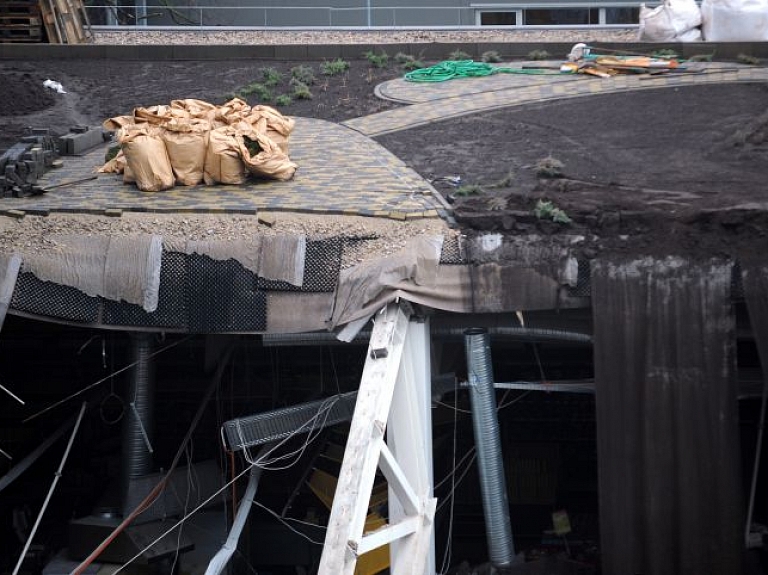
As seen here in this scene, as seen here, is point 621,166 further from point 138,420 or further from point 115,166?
point 138,420

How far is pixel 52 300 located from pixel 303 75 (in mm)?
7362

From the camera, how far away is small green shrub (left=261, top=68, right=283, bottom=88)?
15.1 metres

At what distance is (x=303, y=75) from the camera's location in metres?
15.4

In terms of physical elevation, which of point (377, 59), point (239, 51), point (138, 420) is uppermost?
point (239, 51)

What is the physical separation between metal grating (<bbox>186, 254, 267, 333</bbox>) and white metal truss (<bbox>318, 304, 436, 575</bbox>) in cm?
111

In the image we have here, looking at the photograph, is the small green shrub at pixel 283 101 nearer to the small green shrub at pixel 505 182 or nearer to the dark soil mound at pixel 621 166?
the dark soil mound at pixel 621 166

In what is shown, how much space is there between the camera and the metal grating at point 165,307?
353 inches

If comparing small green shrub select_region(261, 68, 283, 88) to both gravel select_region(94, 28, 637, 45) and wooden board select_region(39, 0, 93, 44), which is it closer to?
gravel select_region(94, 28, 637, 45)

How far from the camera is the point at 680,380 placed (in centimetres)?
834

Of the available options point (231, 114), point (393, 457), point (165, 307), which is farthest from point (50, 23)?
point (393, 457)

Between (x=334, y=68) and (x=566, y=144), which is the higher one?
(x=334, y=68)

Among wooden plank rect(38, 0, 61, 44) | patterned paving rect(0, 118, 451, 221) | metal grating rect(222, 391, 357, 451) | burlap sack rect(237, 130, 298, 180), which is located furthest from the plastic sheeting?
wooden plank rect(38, 0, 61, 44)

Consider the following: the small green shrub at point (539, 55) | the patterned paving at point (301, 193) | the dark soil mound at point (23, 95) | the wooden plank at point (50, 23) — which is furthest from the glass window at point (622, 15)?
the dark soil mound at point (23, 95)

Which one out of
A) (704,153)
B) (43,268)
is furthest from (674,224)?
(43,268)
